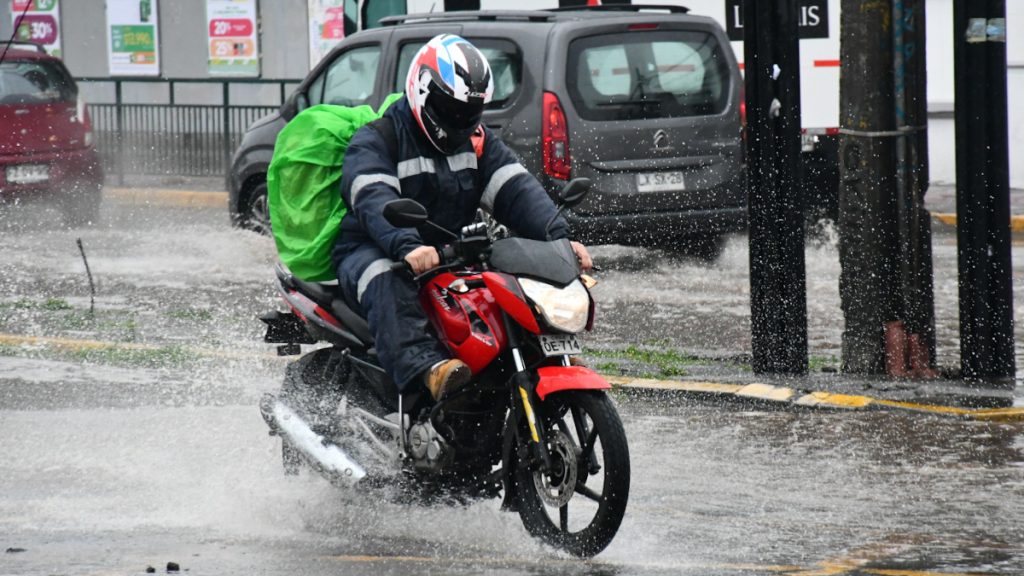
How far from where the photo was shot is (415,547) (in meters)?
6.15

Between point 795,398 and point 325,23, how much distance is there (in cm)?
1604

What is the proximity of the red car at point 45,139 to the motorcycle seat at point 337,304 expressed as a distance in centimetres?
1015

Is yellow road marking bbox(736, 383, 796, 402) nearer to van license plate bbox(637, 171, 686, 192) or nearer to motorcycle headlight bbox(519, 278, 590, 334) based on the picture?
motorcycle headlight bbox(519, 278, 590, 334)

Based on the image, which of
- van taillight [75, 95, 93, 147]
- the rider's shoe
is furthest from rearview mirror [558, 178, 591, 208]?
van taillight [75, 95, 93, 147]

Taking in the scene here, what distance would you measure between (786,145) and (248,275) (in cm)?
549

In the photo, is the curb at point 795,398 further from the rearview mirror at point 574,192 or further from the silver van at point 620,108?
the silver van at point 620,108

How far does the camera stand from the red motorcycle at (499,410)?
19.0 ft

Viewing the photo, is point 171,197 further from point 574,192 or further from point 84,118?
point 574,192

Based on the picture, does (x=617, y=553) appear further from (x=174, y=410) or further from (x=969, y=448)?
(x=174, y=410)

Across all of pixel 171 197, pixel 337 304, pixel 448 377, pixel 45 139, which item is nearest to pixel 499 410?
pixel 448 377

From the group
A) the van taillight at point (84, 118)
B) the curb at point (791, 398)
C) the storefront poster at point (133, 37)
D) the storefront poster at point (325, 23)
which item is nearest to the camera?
the curb at point (791, 398)

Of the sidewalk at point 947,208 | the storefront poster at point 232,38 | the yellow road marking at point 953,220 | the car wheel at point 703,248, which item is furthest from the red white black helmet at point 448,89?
the storefront poster at point 232,38

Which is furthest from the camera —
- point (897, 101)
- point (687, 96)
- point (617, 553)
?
point (687, 96)

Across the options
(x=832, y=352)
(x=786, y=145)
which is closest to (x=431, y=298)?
(x=786, y=145)
